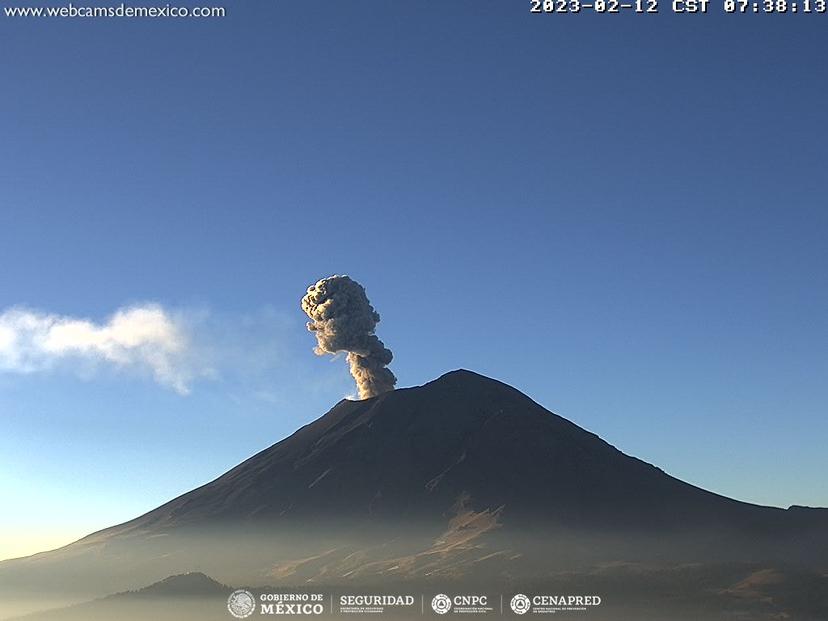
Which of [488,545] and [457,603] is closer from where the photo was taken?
[457,603]

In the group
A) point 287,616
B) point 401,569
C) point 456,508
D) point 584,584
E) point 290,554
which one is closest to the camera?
point 287,616

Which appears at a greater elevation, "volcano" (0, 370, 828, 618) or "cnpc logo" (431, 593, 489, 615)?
"volcano" (0, 370, 828, 618)

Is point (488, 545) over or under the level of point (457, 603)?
over

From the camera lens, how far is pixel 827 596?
122 m

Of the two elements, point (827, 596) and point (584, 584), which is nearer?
point (827, 596)

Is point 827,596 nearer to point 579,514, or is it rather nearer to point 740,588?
point 740,588

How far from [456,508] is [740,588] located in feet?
246

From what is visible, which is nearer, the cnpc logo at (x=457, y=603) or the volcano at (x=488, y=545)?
the cnpc logo at (x=457, y=603)

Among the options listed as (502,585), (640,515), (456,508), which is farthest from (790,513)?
(502,585)

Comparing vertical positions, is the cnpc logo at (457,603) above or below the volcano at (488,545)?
below

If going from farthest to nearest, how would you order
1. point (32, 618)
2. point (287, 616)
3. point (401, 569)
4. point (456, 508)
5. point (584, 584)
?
point (456, 508), point (401, 569), point (584, 584), point (32, 618), point (287, 616)

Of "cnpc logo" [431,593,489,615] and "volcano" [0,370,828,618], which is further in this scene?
"volcano" [0,370,828,618]

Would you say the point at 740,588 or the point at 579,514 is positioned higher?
the point at 579,514

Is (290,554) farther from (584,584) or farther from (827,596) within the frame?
(827,596)
